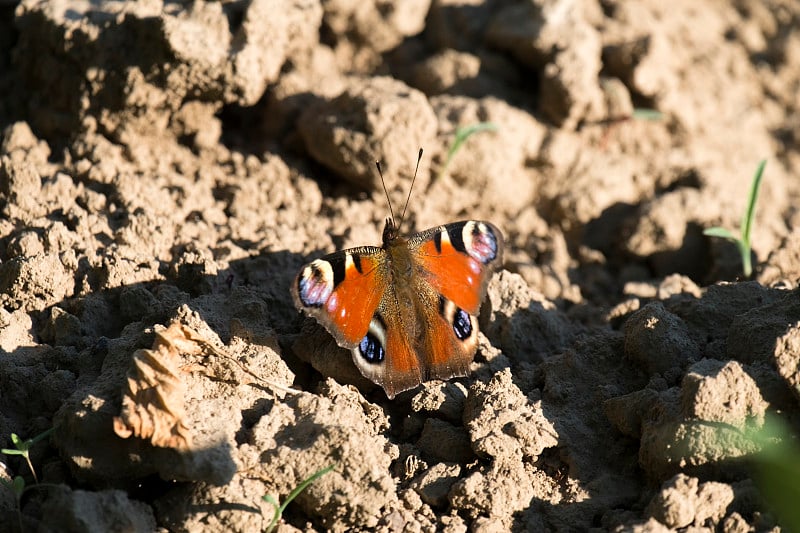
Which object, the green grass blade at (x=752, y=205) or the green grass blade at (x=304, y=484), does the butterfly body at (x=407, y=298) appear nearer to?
the green grass blade at (x=304, y=484)

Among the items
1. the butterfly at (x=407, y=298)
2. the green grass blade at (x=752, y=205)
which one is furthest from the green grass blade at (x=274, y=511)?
the green grass blade at (x=752, y=205)

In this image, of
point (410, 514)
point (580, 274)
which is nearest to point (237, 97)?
point (580, 274)

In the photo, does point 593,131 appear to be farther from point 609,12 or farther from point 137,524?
point 137,524

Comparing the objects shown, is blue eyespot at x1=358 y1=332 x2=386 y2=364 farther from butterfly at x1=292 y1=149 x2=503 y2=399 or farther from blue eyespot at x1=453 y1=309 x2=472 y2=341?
blue eyespot at x1=453 y1=309 x2=472 y2=341

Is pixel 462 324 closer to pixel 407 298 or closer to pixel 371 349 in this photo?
pixel 407 298

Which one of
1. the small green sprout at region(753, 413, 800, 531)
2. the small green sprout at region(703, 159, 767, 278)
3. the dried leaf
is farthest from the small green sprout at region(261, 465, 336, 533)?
the small green sprout at region(703, 159, 767, 278)
